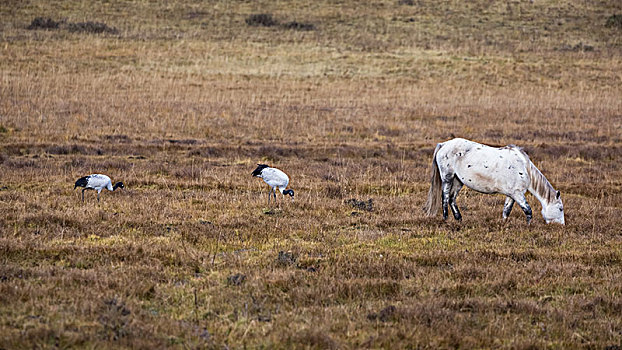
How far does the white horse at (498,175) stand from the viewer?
10586 mm

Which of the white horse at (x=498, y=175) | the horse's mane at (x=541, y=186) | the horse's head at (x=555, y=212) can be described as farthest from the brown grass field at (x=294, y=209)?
the horse's mane at (x=541, y=186)

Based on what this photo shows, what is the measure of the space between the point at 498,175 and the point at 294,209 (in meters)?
3.76

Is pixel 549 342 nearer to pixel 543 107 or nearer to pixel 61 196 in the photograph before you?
pixel 61 196

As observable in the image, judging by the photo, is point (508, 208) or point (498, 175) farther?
point (508, 208)

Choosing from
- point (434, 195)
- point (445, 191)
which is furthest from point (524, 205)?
point (434, 195)

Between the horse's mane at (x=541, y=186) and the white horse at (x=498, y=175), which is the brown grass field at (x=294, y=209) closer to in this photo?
the white horse at (x=498, y=175)

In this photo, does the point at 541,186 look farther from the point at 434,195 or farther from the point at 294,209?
the point at 294,209

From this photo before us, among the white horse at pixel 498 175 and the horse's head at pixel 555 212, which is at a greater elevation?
the white horse at pixel 498 175

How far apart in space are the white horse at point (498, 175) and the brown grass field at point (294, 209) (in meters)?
0.45

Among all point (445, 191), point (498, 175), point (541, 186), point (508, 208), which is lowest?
point (508, 208)

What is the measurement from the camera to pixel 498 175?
418 inches

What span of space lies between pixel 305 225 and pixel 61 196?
513 cm

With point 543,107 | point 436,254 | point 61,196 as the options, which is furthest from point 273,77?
point 436,254

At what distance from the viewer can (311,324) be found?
6.07 meters
